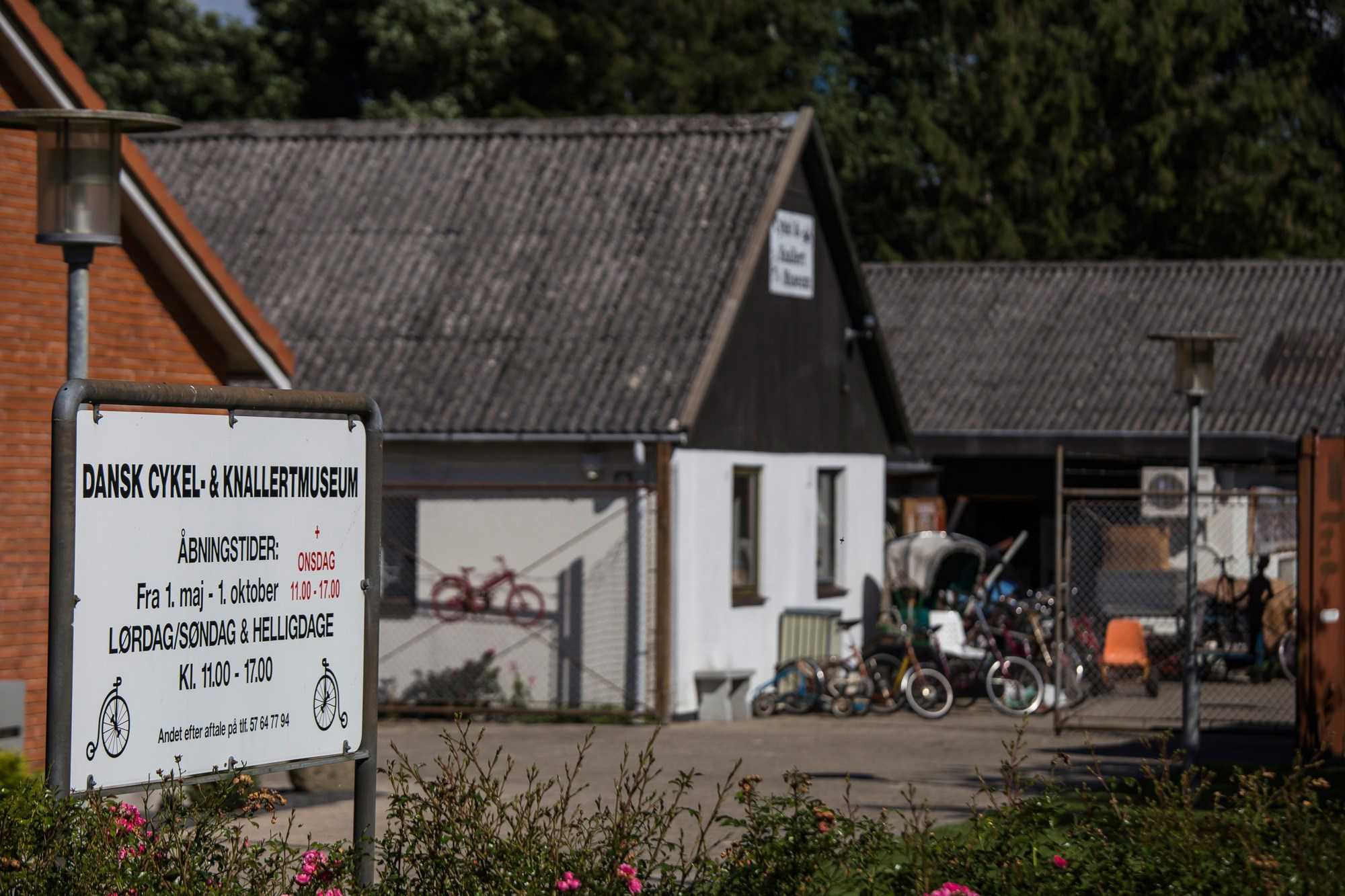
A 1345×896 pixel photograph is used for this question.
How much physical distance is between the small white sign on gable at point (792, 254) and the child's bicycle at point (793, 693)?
13.5 feet

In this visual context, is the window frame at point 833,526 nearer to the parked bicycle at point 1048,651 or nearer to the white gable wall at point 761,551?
the white gable wall at point 761,551

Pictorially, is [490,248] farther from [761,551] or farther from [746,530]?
[761,551]

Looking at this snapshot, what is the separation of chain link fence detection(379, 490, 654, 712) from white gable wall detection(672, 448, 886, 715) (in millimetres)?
489

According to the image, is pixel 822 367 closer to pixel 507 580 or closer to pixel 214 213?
Result: pixel 507 580

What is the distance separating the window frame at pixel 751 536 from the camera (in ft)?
74.9

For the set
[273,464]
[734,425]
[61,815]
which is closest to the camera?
[61,815]

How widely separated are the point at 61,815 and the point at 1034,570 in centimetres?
2799

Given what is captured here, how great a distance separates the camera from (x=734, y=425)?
22.6 meters

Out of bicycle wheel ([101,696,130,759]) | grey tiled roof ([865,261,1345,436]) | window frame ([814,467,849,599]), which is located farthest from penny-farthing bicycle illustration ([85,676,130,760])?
grey tiled roof ([865,261,1345,436])

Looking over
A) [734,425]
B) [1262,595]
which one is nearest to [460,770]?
[734,425]

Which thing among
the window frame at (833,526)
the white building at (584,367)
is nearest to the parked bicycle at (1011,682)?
the white building at (584,367)

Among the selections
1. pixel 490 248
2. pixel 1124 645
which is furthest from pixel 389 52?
pixel 1124 645

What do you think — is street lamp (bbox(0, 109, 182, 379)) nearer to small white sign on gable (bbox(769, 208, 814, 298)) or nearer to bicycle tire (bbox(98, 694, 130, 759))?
bicycle tire (bbox(98, 694, 130, 759))

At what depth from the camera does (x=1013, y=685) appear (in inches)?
862
